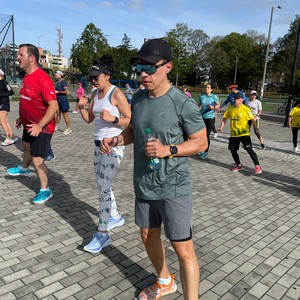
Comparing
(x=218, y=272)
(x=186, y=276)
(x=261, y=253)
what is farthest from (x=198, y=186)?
(x=186, y=276)

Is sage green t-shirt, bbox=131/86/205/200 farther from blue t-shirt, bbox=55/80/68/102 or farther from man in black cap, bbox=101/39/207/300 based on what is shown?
blue t-shirt, bbox=55/80/68/102

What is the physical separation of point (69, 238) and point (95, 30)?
172 feet

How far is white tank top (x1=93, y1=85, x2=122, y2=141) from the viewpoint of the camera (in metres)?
3.29

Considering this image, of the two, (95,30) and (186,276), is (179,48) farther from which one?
(186,276)

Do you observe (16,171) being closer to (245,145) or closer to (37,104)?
(37,104)

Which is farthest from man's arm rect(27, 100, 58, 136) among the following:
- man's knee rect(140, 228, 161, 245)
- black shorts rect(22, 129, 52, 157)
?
man's knee rect(140, 228, 161, 245)

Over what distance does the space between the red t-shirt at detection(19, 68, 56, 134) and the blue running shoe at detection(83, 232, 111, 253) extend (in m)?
1.88

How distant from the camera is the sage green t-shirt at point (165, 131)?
206 centimetres

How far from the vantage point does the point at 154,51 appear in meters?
2.05

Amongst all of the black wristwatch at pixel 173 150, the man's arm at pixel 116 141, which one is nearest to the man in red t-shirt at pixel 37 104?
the man's arm at pixel 116 141

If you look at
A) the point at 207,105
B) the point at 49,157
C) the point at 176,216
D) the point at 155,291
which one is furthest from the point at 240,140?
the point at 176,216

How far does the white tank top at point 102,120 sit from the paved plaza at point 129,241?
1270mm

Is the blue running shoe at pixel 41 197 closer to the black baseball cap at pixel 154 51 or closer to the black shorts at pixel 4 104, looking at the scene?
the black baseball cap at pixel 154 51

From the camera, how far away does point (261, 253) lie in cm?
348
